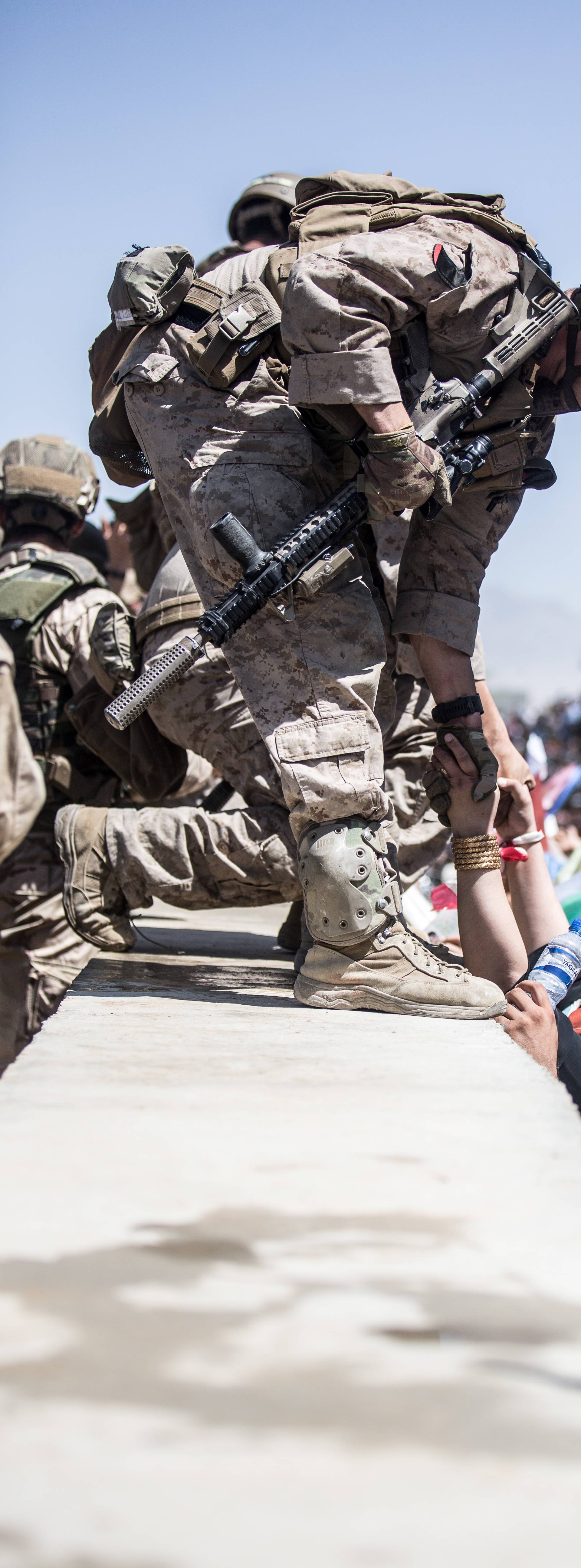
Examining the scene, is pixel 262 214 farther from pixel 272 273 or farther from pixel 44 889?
pixel 44 889

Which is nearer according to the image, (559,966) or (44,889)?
A: (559,966)

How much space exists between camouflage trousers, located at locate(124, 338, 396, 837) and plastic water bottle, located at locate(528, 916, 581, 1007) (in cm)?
52

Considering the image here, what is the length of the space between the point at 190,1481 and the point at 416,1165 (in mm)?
653

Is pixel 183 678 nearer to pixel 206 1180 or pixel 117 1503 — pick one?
pixel 206 1180

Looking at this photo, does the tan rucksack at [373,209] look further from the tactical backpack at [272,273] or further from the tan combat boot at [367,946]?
the tan combat boot at [367,946]

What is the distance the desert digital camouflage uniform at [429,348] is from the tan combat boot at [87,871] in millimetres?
1016

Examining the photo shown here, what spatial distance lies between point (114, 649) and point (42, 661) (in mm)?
523

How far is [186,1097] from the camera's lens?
69.5 inches

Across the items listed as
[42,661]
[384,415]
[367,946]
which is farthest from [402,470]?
[42,661]

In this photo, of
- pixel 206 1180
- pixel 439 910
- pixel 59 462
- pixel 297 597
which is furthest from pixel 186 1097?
pixel 59 462

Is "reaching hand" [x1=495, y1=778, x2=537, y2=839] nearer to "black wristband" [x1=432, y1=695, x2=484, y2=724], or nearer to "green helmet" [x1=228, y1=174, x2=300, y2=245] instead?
"black wristband" [x1=432, y1=695, x2=484, y2=724]

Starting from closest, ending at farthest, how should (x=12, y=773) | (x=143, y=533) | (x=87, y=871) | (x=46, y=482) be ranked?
(x=12, y=773)
(x=87, y=871)
(x=46, y=482)
(x=143, y=533)

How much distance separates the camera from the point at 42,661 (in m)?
3.96

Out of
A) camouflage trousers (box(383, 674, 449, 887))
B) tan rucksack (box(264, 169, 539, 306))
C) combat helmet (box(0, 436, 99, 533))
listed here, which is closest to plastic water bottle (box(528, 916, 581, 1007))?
camouflage trousers (box(383, 674, 449, 887))
